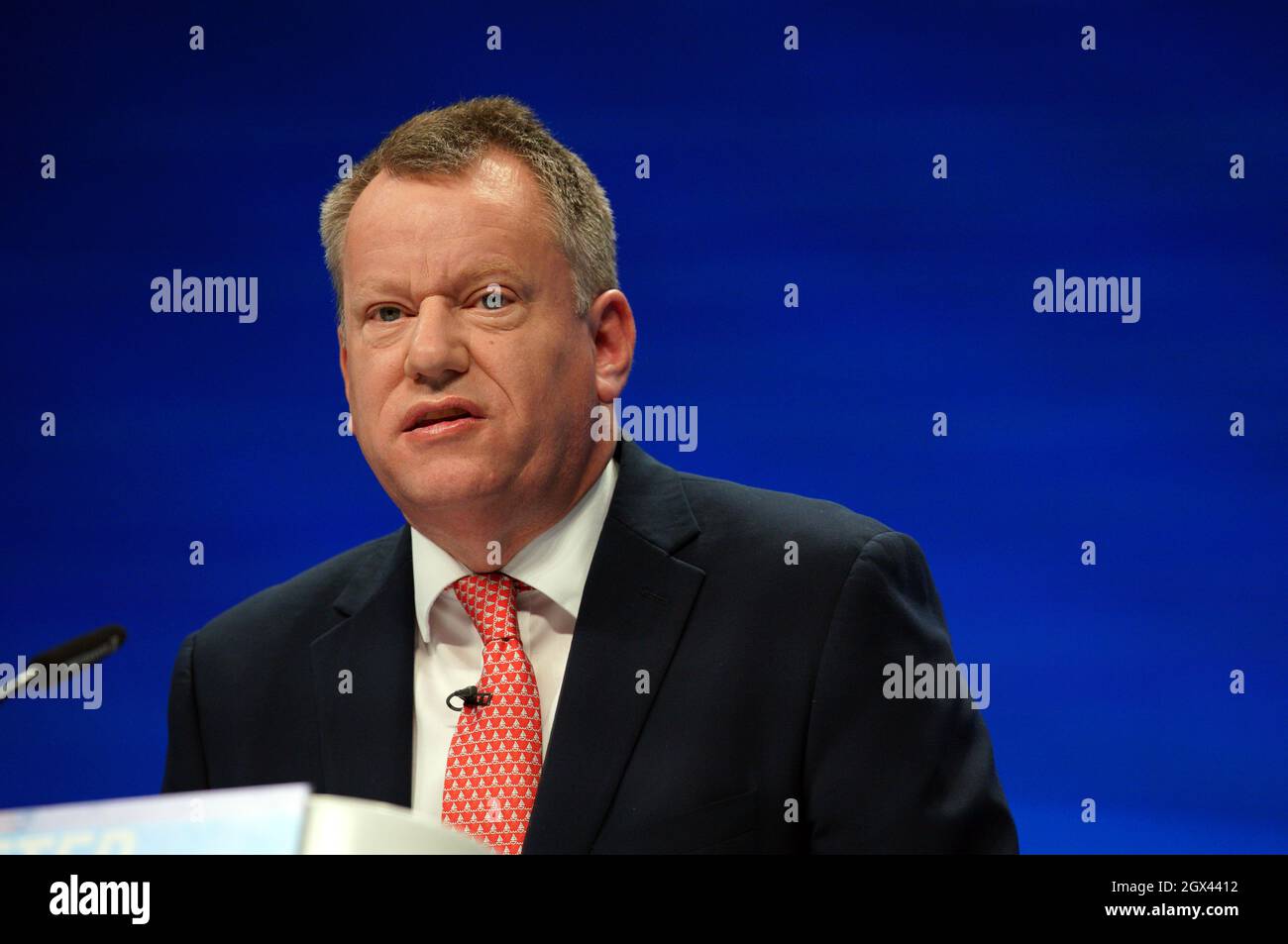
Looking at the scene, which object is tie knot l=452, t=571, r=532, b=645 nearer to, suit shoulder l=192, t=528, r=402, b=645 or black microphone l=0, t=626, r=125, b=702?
suit shoulder l=192, t=528, r=402, b=645

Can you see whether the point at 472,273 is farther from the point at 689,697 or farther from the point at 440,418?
the point at 689,697

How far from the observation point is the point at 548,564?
7.58 ft

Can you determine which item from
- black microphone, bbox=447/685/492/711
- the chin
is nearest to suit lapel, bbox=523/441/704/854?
black microphone, bbox=447/685/492/711

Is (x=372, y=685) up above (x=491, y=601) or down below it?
below

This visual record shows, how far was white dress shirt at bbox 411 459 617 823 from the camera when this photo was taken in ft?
7.29

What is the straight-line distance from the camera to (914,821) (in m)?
2.06

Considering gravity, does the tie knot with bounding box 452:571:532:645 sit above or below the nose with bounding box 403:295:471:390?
below

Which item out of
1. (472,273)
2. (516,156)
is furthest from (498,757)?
(516,156)

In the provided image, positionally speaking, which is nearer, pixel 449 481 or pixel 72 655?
pixel 72 655

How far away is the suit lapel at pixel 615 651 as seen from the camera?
2.04 metres

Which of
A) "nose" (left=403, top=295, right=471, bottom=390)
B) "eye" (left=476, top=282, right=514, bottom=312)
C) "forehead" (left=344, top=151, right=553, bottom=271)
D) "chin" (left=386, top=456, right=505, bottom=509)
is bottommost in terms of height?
"chin" (left=386, top=456, right=505, bottom=509)

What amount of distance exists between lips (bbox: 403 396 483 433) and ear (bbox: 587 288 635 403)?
29cm

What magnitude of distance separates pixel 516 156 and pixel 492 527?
57 centimetres
